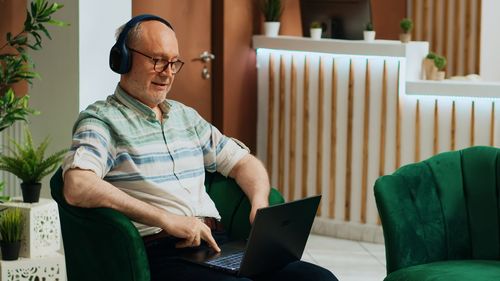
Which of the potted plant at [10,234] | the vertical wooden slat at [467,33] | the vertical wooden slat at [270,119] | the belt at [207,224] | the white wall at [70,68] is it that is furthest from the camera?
the vertical wooden slat at [467,33]

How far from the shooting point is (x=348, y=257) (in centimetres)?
589

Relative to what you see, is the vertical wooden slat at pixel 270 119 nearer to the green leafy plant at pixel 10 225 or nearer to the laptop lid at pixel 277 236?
the green leafy plant at pixel 10 225

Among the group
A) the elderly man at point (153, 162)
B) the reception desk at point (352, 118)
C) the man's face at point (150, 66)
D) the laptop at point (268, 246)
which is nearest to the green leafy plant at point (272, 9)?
the reception desk at point (352, 118)

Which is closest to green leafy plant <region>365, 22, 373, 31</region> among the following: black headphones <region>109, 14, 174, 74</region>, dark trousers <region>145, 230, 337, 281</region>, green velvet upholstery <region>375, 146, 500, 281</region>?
green velvet upholstery <region>375, 146, 500, 281</region>

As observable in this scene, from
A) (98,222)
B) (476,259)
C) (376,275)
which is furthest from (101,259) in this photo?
(376,275)

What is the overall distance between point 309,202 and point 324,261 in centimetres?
252

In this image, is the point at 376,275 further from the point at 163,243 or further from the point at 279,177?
the point at 163,243

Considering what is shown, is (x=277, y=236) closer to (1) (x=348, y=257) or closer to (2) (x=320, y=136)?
(1) (x=348, y=257)

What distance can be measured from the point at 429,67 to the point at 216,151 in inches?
113

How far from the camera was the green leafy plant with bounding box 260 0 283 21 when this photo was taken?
6.53m

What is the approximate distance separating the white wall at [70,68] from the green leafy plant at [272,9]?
5.83ft

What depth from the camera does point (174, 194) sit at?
3.42m

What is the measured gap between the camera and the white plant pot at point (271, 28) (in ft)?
21.3

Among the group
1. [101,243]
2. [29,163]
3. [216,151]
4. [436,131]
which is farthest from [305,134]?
[101,243]
